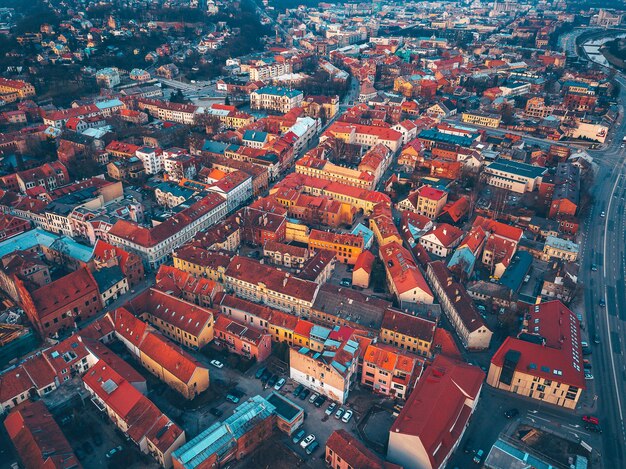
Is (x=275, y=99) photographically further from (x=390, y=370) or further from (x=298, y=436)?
(x=298, y=436)

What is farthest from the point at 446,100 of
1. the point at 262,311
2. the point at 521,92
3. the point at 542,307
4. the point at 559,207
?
the point at 262,311

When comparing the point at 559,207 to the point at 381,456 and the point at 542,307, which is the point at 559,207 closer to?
the point at 542,307

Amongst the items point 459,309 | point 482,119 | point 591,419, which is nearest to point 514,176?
point 482,119

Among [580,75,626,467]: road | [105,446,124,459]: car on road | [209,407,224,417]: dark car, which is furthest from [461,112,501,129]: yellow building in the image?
[105,446,124,459]: car on road

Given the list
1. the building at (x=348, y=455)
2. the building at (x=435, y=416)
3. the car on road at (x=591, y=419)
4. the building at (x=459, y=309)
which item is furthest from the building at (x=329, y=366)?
the car on road at (x=591, y=419)

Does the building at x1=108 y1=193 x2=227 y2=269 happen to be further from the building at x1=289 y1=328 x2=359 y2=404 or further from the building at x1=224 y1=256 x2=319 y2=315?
the building at x1=289 y1=328 x2=359 y2=404

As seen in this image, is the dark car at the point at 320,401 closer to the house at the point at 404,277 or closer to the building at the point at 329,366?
the building at the point at 329,366
